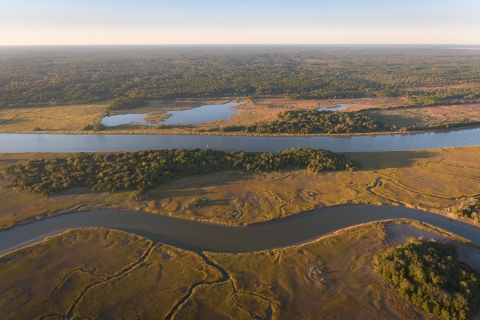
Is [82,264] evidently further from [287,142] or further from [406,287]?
[287,142]

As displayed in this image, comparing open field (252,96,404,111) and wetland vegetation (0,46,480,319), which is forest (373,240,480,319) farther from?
open field (252,96,404,111)

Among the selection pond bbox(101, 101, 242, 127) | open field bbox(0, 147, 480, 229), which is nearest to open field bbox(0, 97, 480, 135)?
pond bbox(101, 101, 242, 127)

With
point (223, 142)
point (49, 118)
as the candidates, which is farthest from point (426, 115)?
point (49, 118)

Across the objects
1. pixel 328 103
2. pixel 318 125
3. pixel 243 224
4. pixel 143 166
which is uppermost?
pixel 328 103

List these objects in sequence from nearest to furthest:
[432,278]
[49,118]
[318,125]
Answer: [432,278] → [318,125] → [49,118]

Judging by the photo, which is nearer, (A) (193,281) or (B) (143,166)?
(A) (193,281)

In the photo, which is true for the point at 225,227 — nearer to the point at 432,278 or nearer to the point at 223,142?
the point at 432,278
